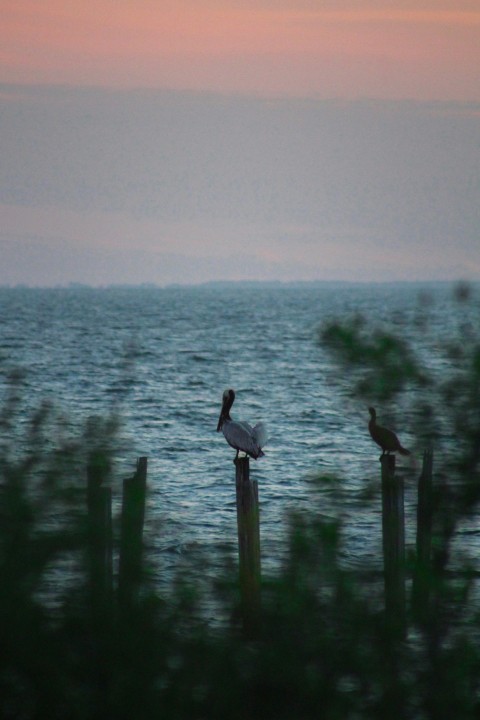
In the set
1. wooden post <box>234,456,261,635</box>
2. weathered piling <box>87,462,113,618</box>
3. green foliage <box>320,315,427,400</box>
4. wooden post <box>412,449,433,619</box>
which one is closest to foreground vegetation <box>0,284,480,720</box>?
weathered piling <box>87,462,113,618</box>

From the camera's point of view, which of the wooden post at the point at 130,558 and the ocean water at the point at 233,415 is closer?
the wooden post at the point at 130,558

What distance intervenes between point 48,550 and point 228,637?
2.76 ft

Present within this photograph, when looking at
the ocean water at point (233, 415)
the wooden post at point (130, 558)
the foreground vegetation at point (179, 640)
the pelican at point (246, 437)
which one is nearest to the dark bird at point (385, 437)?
the ocean water at point (233, 415)

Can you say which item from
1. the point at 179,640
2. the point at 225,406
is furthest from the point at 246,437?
the point at 179,640

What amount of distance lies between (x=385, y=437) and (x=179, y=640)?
16.3 feet

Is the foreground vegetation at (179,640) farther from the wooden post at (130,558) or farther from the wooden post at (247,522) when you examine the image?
the wooden post at (247,522)

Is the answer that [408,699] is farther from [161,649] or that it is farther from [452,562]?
[452,562]

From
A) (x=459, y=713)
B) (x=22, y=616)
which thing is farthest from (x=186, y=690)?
(x=459, y=713)

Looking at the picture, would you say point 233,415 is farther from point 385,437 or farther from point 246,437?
point 385,437

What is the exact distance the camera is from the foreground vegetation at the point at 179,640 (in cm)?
437

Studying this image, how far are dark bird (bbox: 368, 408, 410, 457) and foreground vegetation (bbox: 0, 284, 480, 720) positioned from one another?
287cm

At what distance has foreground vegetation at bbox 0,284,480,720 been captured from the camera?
437 centimetres

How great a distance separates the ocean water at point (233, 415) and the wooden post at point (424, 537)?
0.16 meters

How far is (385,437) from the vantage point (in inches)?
364
